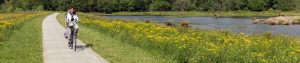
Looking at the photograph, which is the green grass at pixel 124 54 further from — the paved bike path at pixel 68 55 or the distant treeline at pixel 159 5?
the distant treeline at pixel 159 5

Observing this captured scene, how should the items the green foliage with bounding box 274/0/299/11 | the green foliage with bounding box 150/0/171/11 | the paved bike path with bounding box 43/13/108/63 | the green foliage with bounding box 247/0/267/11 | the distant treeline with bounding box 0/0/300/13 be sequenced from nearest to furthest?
1. the paved bike path with bounding box 43/13/108/63
2. the distant treeline with bounding box 0/0/300/13
3. the green foliage with bounding box 247/0/267/11
4. the green foliage with bounding box 274/0/299/11
5. the green foliage with bounding box 150/0/171/11

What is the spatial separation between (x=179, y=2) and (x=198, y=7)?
6559 millimetres

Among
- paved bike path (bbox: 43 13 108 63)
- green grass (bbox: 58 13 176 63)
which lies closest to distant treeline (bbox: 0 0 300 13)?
green grass (bbox: 58 13 176 63)

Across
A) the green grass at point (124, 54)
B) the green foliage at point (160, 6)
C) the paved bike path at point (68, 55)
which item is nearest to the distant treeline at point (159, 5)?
the green foliage at point (160, 6)

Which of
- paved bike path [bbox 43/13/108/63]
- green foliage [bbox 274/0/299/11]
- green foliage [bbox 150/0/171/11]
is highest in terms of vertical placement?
paved bike path [bbox 43/13/108/63]

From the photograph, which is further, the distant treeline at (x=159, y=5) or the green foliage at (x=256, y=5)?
the green foliage at (x=256, y=5)

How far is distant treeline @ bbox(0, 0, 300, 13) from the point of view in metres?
176

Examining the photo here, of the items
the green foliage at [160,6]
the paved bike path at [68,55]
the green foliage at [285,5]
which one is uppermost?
the paved bike path at [68,55]

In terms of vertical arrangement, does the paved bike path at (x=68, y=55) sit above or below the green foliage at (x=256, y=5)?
above

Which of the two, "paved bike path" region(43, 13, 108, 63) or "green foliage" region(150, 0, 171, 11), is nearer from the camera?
"paved bike path" region(43, 13, 108, 63)

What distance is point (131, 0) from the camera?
187 metres

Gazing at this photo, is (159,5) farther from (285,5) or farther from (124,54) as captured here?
(124,54)

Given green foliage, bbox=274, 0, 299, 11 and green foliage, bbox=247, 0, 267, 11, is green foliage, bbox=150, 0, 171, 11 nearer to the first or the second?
green foliage, bbox=247, 0, 267, 11

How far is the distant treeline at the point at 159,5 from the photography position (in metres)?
176
